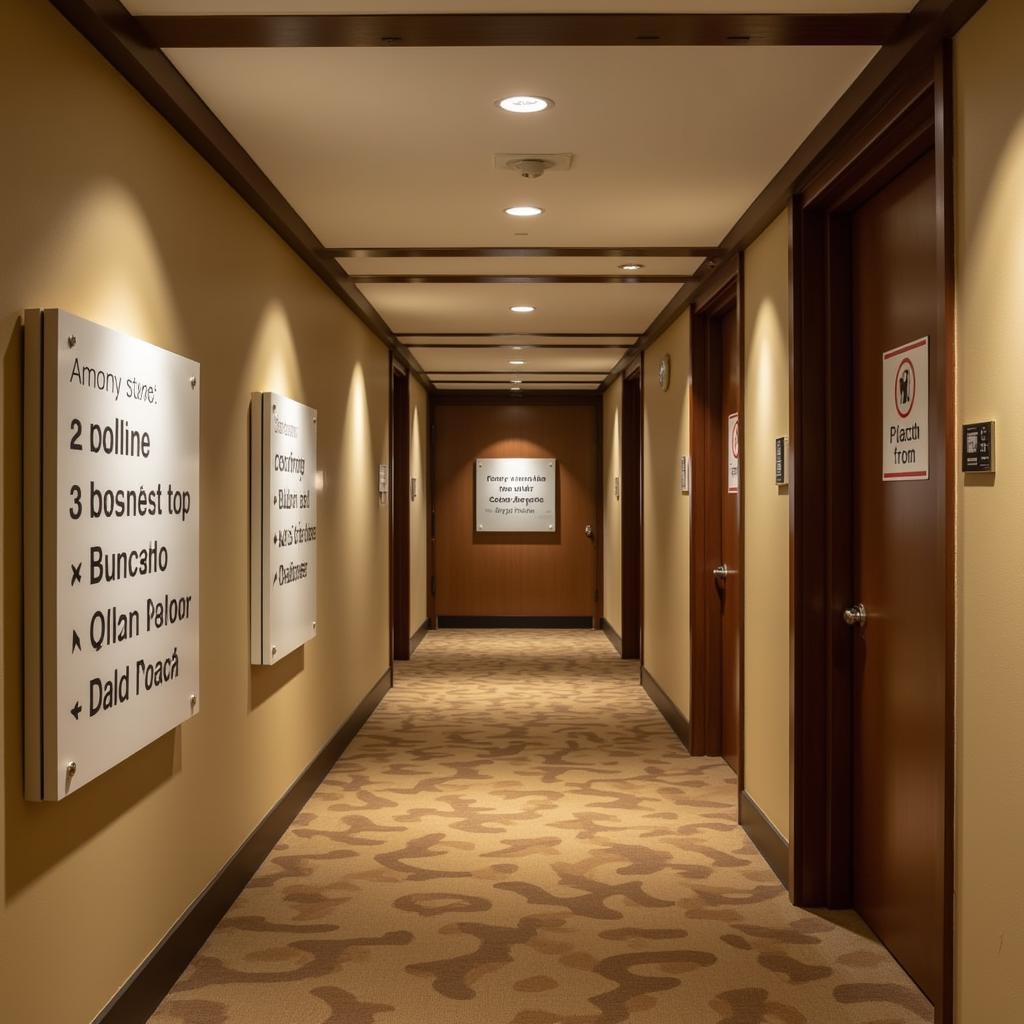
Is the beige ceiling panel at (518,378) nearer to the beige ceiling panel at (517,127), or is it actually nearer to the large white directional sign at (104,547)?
the beige ceiling panel at (517,127)

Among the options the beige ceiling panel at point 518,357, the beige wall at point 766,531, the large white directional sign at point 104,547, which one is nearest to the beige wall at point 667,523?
the beige ceiling panel at point 518,357

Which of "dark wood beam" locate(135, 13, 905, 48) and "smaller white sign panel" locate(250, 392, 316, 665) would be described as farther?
"smaller white sign panel" locate(250, 392, 316, 665)

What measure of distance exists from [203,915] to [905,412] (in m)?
2.52

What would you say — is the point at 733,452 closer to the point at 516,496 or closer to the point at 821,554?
the point at 821,554

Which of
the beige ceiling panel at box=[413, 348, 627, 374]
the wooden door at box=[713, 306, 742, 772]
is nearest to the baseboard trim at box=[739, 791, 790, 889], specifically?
the wooden door at box=[713, 306, 742, 772]

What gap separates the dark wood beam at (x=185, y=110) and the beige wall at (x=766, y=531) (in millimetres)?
1807

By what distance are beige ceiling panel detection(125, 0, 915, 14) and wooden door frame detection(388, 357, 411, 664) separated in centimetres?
648

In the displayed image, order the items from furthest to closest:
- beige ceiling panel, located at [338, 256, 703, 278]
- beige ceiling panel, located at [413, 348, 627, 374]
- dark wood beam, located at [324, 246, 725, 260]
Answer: beige ceiling panel, located at [413, 348, 627, 374], beige ceiling panel, located at [338, 256, 703, 278], dark wood beam, located at [324, 246, 725, 260]

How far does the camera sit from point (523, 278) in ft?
18.4

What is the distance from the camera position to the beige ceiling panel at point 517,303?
19.4 ft

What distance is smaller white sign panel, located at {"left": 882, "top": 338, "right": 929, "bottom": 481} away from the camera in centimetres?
301

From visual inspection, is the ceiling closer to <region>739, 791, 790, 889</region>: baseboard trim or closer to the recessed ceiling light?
the recessed ceiling light

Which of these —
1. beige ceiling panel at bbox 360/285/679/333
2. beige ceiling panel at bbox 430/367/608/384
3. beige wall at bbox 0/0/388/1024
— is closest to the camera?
beige wall at bbox 0/0/388/1024

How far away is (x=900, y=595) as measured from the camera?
127 inches
